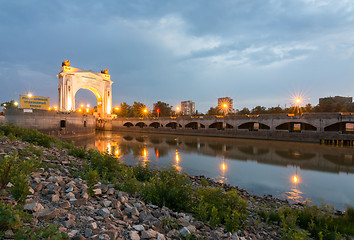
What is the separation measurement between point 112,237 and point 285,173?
1658cm

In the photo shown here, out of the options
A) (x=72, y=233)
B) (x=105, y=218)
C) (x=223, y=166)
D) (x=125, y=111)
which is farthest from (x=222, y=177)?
(x=125, y=111)

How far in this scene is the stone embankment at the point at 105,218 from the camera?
381 centimetres

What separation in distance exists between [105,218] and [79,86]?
74.6 metres

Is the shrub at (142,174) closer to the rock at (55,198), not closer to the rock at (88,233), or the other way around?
the rock at (55,198)

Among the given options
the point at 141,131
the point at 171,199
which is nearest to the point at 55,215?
the point at 171,199

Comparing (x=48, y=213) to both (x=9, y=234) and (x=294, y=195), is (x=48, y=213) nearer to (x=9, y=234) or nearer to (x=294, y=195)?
(x=9, y=234)

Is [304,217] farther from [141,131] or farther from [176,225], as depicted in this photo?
[141,131]

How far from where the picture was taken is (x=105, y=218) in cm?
428

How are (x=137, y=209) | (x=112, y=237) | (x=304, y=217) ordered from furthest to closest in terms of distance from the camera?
(x=304, y=217), (x=137, y=209), (x=112, y=237)

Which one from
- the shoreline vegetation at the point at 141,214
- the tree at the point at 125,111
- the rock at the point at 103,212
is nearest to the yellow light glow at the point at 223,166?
the shoreline vegetation at the point at 141,214

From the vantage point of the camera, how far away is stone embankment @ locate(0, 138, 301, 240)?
12.5ft

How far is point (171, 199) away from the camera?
Result: 621 centimetres

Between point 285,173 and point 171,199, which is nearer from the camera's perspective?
point 171,199

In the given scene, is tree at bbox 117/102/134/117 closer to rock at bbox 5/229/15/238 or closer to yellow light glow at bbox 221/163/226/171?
yellow light glow at bbox 221/163/226/171
